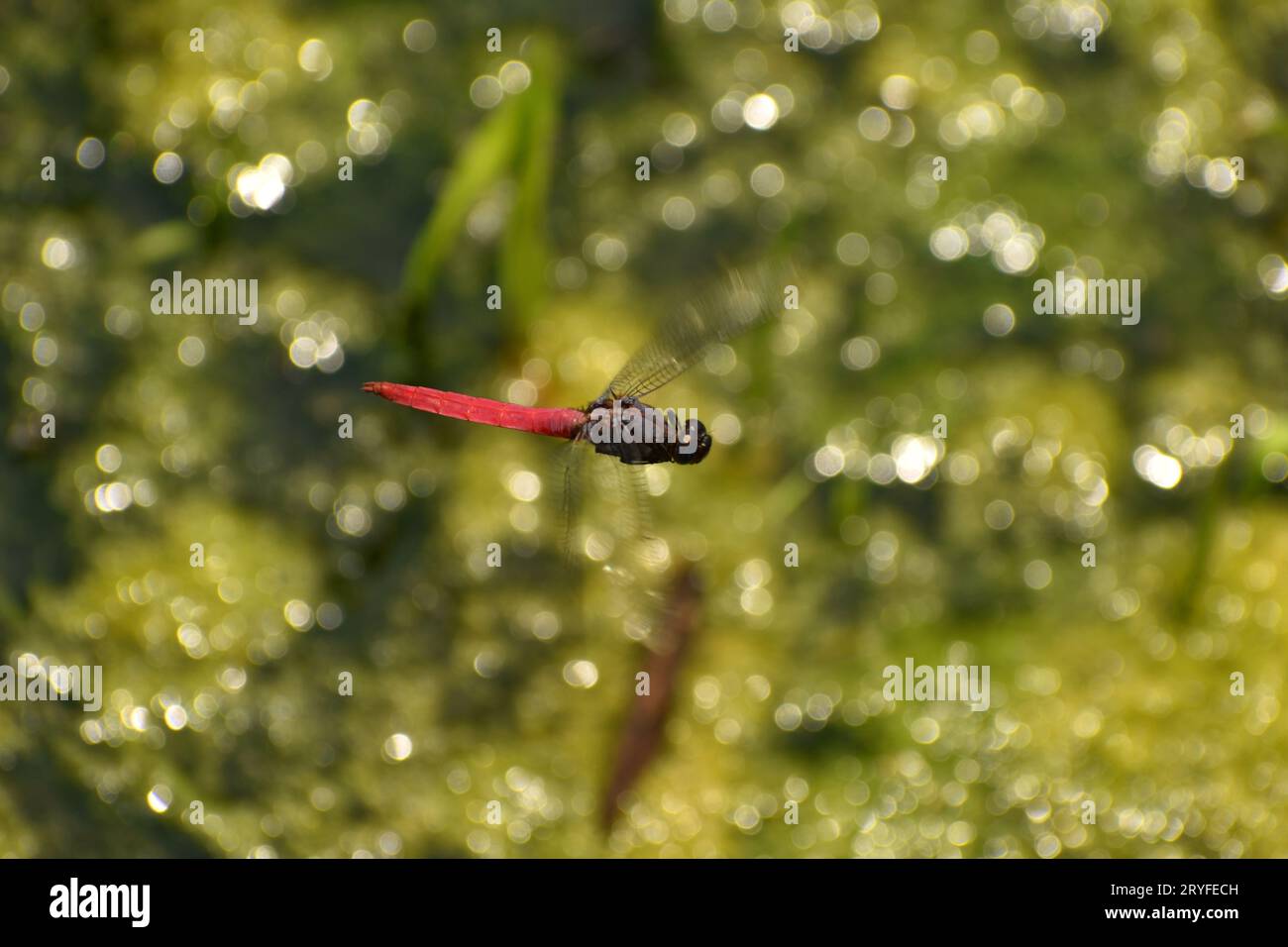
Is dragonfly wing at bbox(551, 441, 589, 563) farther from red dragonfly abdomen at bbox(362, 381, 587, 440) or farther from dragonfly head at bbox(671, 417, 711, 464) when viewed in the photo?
dragonfly head at bbox(671, 417, 711, 464)

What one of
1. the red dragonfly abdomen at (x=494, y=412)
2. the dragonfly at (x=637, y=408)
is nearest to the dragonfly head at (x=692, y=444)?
the dragonfly at (x=637, y=408)

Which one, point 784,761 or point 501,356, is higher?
point 501,356

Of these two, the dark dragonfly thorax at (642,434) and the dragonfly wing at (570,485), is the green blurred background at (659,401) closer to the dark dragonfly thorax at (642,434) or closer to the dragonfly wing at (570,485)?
the dragonfly wing at (570,485)

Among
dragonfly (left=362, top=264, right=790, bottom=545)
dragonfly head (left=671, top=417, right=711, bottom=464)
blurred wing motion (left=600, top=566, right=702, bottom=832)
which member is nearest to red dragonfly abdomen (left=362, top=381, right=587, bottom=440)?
dragonfly (left=362, top=264, right=790, bottom=545)

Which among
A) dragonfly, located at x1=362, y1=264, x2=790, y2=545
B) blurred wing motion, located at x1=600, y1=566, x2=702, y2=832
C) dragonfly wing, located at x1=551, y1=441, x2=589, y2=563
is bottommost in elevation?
blurred wing motion, located at x1=600, y1=566, x2=702, y2=832

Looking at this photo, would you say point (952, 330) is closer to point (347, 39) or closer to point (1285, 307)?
point (1285, 307)

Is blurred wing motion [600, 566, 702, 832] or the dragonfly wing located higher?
the dragonfly wing
